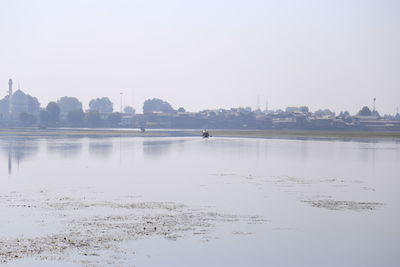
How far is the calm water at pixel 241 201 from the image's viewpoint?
59.9 ft

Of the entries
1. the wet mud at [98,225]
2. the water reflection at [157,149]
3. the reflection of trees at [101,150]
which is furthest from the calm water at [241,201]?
the water reflection at [157,149]

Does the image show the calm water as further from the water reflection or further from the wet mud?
the water reflection

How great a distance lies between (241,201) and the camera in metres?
28.6

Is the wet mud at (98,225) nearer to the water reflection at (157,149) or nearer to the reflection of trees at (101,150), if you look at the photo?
the reflection of trees at (101,150)

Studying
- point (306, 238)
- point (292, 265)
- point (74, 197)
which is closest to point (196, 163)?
point (74, 197)

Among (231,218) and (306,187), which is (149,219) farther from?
(306,187)

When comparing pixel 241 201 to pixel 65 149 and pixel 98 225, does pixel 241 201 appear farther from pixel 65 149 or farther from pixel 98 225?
pixel 65 149

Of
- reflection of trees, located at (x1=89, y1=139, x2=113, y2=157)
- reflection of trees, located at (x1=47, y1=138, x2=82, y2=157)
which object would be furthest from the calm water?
reflection of trees, located at (x1=89, y1=139, x2=113, y2=157)

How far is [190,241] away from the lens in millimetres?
19547

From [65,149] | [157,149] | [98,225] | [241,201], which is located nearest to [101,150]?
[65,149]

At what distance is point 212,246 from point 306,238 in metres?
3.48

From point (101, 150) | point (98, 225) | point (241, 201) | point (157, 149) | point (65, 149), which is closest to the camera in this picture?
point (98, 225)

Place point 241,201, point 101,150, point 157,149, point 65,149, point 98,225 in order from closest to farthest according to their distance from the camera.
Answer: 1. point 98,225
2. point 241,201
3. point 101,150
4. point 65,149
5. point 157,149

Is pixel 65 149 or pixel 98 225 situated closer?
pixel 98 225
